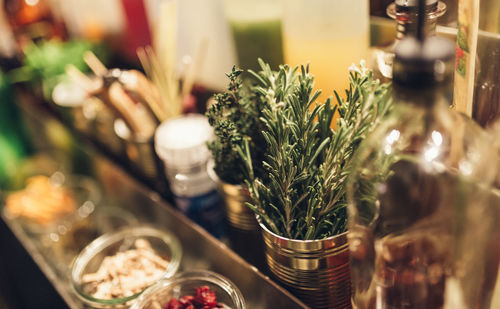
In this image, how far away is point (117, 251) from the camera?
0.86m

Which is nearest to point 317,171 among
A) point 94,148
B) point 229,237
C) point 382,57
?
point 382,57

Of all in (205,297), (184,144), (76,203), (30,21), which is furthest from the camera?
(30,21)

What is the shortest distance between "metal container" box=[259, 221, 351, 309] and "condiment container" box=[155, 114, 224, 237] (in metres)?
0.26

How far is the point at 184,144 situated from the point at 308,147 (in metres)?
0.32

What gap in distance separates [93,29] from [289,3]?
998mm

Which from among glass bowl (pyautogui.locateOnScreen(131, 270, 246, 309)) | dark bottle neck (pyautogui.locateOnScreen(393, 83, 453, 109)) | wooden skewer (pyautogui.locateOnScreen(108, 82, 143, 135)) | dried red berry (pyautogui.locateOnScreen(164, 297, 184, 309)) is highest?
dark bottle neck (pyautogui.locateOnScreen(393, 83, 453, 109))

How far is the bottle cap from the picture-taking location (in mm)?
360

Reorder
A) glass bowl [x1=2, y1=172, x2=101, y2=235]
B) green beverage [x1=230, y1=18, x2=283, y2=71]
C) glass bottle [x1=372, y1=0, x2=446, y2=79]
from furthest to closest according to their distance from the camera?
glass bowl [x1=2, y1=172, x2=101, y2=235] < green beverage [x1=230, y1=18, x2=283, y2=71] < glass bottle [x1=372, y1=0, x2=446, y2=79]

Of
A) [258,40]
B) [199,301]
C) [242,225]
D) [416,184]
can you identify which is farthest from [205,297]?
[258,40]

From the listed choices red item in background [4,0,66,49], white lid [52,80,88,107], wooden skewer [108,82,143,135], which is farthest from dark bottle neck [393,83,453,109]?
red item in background [4,0,66,49]

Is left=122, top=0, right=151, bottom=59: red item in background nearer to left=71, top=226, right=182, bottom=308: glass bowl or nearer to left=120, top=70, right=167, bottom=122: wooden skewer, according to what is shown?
left=120, top=70, right=167, bottom=122: wooden skewer

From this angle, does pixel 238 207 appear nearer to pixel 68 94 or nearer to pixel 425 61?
pixel 425 61

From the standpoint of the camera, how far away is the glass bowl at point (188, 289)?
635mm

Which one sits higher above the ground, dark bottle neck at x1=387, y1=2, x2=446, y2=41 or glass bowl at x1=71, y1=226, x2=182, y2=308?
dark bottle neck at x1=387, y1=2, x2=446, y2=41
